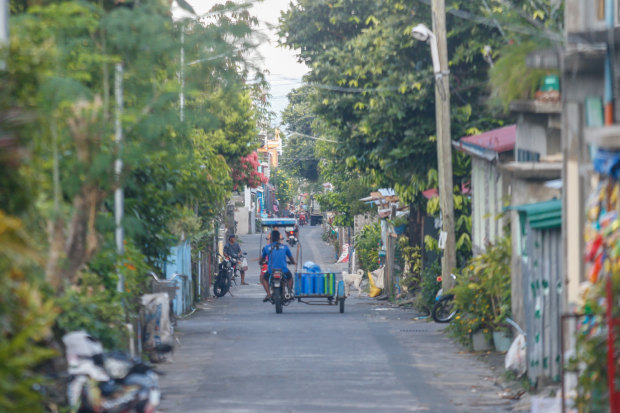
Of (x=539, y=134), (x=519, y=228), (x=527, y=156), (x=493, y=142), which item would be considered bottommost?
(x=519, y=228)

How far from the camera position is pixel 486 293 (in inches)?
641

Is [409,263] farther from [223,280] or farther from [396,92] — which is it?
[396,92]

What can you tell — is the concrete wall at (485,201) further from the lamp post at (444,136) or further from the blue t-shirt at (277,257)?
the blue t-shirt at (277,257)

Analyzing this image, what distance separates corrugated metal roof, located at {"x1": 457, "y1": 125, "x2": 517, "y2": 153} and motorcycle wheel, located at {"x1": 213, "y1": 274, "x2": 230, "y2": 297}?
48.2 feet

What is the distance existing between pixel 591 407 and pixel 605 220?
1677 millimetres

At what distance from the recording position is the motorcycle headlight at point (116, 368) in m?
8.95

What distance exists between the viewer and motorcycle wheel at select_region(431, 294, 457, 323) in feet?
69.2

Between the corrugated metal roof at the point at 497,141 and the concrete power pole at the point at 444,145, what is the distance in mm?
1445

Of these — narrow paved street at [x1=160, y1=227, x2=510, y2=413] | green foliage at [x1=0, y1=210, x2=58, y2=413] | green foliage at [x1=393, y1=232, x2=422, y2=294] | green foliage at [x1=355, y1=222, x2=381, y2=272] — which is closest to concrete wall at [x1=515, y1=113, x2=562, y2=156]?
narrow paved street at [x1=160, y1=227, x2=510, y2=413]

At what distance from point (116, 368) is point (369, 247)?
3174 cm

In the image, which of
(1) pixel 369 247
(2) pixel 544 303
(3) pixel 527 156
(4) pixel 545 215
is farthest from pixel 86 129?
(1) pixel 369 247

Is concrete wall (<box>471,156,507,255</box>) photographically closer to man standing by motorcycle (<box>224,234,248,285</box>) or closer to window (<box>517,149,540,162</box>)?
window (<box>517,149,540,162</box>)

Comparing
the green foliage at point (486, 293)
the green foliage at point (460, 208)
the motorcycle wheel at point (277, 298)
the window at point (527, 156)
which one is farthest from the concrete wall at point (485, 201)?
the motorcycle wheel at point (277, 298)

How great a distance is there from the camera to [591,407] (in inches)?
321
